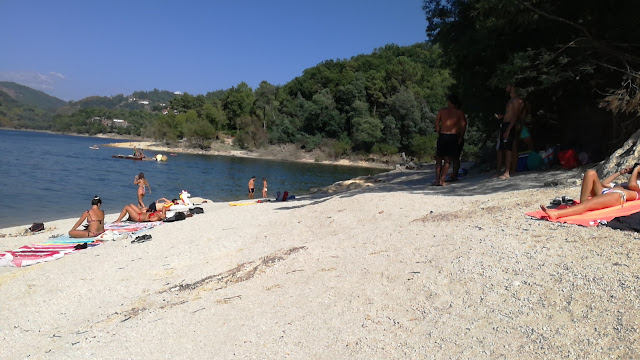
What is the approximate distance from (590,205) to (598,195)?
13.1 inches

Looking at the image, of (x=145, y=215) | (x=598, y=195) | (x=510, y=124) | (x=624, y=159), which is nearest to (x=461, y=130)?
(x=510, y=124)

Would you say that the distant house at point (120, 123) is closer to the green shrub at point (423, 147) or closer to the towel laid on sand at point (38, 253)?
the green shrub at point (423, 147)

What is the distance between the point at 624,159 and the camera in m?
6.67

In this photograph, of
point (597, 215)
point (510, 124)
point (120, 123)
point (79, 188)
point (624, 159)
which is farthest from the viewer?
point (120, 123)

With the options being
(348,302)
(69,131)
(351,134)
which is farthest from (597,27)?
(69,131)

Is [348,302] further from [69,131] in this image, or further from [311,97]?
[69,131]

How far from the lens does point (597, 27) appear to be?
9.38 meters

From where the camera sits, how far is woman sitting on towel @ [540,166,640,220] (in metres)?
5.23

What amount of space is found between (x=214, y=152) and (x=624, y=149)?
68537 mm

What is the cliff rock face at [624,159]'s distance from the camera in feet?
21.5

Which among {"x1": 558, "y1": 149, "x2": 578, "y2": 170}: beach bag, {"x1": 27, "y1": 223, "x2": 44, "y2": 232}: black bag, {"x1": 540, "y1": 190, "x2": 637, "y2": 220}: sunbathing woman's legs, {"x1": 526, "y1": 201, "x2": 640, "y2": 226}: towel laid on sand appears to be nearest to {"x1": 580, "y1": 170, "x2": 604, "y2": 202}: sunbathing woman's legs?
{"x1": 540, "y1": 190, "x2": 637, "y2": 220}: sunbathing woman's legs

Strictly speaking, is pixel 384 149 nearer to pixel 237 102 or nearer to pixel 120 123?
pixel 237 102

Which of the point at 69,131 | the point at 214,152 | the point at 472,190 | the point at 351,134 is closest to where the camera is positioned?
the point at 472,190

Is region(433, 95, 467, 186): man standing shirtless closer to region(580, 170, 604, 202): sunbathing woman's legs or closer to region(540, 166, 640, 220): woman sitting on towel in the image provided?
region(540, 166, 640, 220): woman sitting on towel
